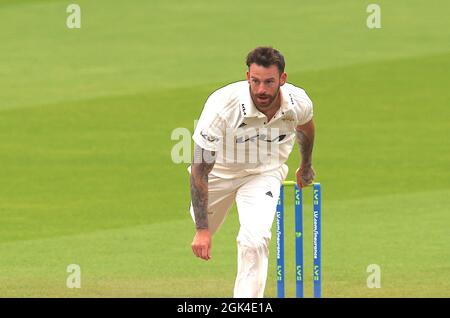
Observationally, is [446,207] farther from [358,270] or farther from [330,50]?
[330,50]

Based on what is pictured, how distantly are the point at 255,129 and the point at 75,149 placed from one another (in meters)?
7.43

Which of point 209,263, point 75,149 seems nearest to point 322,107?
point 75,149

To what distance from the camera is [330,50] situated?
73.7 ft

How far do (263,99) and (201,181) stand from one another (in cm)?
69

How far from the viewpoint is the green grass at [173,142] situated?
13.6m

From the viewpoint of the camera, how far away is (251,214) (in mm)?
10953

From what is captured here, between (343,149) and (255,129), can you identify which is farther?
(343,149)

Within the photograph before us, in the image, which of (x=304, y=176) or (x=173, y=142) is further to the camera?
(x=173, y=142)

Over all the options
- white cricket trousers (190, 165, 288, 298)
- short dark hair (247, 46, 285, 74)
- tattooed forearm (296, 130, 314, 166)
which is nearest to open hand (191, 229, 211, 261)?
white cricket trousers (190, 165, 288, 298)

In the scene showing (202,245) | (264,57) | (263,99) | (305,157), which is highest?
(264,57)

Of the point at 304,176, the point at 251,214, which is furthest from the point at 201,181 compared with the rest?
the point at 304,176

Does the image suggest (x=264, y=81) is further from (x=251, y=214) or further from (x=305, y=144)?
(x=305, y=144)

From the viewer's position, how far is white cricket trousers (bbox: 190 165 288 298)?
35.4 ft

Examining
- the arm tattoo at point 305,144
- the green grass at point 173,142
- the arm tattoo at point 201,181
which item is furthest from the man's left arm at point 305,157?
the green grass at point 173,142
